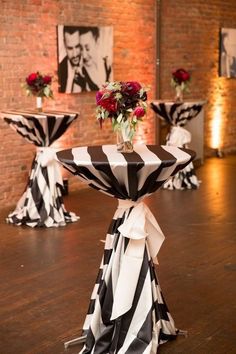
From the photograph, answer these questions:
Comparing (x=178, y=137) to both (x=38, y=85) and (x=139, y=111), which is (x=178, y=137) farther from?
(x=139, y=111)

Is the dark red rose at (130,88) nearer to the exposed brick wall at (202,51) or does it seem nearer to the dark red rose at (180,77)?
the dark red rose at (180,77)

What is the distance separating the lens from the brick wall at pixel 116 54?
6832mm

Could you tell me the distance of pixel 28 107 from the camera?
7.05 meters

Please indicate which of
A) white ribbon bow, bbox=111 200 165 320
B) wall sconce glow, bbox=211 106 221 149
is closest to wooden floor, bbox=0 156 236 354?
white ribbon bow, bbox=111 200 165 320

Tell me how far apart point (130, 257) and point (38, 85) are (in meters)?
3.60

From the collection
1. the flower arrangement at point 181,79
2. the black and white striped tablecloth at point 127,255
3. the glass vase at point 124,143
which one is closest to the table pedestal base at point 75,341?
the black and white striped tablecloth at point 127,255

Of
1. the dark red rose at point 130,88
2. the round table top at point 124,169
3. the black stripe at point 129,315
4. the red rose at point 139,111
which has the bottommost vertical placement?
the black stripe at point 129,315

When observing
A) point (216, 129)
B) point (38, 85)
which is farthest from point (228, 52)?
point (38, 85)

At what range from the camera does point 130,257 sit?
3260 mm

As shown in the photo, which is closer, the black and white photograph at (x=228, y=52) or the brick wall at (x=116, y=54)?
the brick wall at (x=116, y=54)

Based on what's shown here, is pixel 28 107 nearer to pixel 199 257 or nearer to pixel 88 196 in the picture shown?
pixel 88 196

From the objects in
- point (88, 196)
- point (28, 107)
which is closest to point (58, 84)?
point (28, 107)

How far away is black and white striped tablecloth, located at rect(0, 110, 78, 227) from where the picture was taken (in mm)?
6047

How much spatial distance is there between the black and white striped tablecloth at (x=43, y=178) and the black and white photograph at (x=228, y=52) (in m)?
4.87
